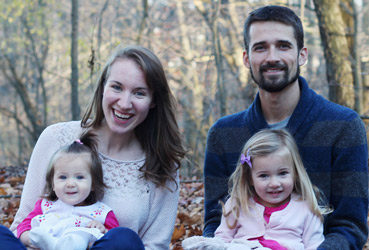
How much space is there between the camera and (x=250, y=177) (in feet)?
10.7

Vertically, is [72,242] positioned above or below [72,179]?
below

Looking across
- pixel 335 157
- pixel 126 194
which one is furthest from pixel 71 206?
pixel 335 157

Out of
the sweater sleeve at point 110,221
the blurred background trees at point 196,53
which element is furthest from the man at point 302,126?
the blurred background trees at point 196,53

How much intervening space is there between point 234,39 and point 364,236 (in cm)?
888

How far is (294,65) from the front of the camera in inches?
129

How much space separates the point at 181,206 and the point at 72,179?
3.06 metres

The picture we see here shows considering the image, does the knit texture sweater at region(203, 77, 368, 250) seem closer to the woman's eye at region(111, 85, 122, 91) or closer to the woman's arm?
the woman's eye at region(111, 85, 122, 91)

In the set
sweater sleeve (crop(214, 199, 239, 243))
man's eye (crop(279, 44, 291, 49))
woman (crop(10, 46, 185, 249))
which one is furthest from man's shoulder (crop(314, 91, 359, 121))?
woman (crop(10, 46, 185, 249))

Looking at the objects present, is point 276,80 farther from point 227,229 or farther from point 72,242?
point 72,242

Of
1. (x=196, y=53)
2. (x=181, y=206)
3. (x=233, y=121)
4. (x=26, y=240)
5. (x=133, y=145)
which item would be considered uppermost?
(x=196, y=53)

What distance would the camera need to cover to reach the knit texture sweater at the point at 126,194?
3.46m

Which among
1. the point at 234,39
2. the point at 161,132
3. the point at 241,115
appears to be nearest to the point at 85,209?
the point at 161,132

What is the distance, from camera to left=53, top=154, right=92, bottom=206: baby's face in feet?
10.7

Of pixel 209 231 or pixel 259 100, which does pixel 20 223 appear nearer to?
pixel 209 231
